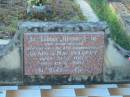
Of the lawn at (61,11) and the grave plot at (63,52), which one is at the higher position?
the grave plot at (63,52)

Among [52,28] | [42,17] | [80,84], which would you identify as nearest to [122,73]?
[80,84]

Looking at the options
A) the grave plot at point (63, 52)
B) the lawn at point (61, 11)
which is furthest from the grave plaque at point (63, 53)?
the lawn at point (61, 11)

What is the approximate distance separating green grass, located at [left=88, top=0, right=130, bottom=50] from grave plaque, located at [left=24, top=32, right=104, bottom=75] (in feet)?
4.86

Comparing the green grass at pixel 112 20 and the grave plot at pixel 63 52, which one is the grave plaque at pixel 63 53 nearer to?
the grave plot at pixel 63 52

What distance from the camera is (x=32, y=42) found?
9.68 meters

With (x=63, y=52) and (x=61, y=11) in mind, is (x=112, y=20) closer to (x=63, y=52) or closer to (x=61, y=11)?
(x=61, y=11)

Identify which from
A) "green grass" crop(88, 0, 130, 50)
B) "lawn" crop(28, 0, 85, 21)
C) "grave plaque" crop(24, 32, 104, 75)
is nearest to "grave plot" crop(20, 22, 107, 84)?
"grave plaque" crop(24, 32, 104, 75)

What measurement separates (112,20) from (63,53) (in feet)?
9.04

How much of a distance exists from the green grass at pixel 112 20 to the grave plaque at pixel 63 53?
148 cm

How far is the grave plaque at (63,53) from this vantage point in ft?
31.8

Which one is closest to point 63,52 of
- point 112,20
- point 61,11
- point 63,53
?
point 63,53

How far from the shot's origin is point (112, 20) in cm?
1228

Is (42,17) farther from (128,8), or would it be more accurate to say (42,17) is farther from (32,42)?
(32,42)

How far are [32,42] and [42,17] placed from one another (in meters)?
3.44
